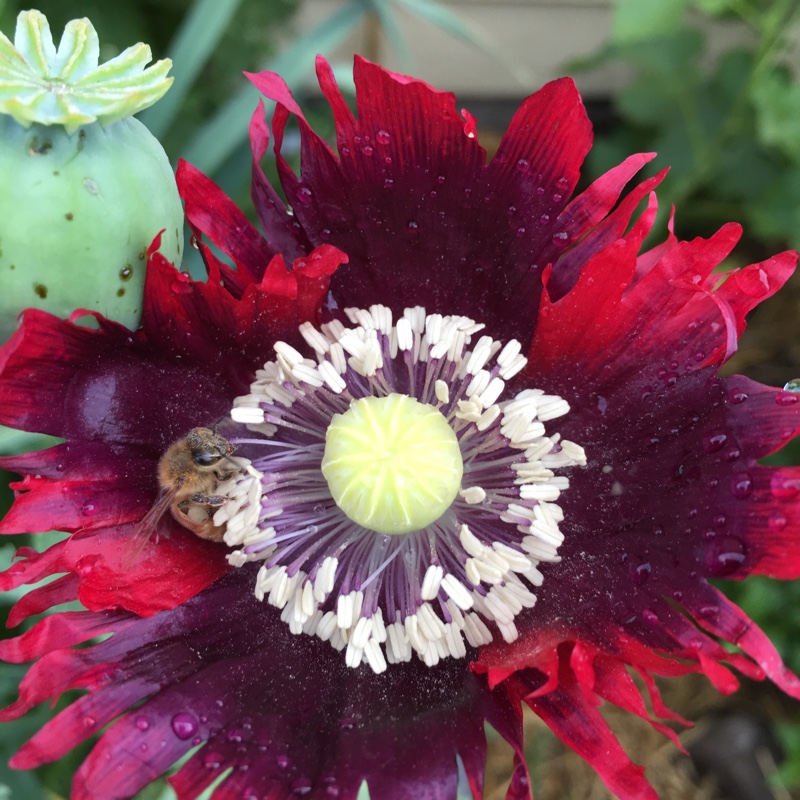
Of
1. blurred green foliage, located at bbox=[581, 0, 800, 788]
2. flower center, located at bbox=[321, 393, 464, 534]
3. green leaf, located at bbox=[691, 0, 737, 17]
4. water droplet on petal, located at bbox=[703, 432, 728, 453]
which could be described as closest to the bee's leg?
flower center, located at bbox=[321, 393, 464, 534]

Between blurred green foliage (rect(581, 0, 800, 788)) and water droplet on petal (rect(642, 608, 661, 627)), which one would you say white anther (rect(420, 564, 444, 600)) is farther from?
blurred green foliage (rect(581, 0, 800, 788))

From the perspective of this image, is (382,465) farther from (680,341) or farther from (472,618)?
(680,341)

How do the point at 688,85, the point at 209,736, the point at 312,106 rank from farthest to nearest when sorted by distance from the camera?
the point at 312,106, the point at 688,85, the point at 209,736

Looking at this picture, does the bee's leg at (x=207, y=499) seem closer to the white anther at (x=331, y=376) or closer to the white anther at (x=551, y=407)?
the white anther at (x=331, y=376)

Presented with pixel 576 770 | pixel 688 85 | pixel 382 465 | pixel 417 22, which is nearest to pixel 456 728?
pixel 382 465

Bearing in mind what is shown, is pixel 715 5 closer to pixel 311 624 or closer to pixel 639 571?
pixel 639 571

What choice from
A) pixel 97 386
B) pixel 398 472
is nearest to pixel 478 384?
pixel 398 472
